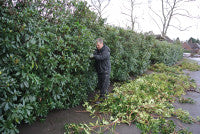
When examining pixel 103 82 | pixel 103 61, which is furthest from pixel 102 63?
pixel 103 82

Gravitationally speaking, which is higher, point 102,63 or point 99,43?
point 99,43

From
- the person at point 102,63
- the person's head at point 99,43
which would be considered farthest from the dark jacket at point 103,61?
the person's head at point 99,43

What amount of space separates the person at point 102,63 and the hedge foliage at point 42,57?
0.64ft

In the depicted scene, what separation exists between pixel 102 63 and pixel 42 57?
2.00 meters

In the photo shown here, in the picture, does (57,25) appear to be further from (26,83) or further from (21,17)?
(26,83)

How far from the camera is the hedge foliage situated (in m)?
2.37

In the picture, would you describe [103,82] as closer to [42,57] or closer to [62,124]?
[62,124]

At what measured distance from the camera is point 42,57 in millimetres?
2727

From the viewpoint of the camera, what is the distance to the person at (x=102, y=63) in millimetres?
4121

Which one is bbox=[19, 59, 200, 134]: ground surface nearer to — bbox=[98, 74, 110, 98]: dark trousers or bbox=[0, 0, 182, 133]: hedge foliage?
bbox=[0, 0, 182, 133]: hedge foliage

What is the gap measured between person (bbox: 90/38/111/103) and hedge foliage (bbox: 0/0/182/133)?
195 millimetres

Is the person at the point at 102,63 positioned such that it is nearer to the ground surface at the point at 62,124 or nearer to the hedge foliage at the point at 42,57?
the hedge foliage at the point at 42,57

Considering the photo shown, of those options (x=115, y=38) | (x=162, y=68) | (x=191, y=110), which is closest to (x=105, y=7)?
(x=162, y=68)

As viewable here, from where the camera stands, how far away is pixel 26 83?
8.09 ft
